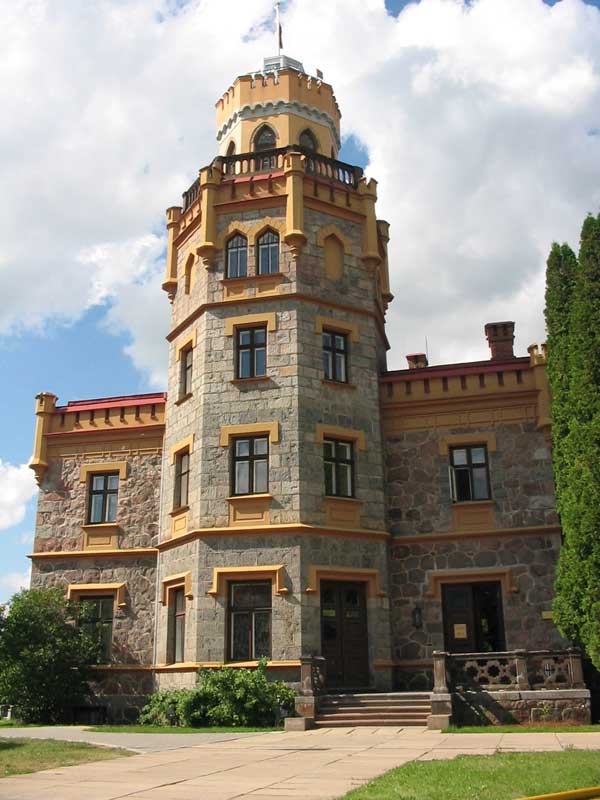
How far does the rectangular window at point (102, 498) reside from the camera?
2214 cm

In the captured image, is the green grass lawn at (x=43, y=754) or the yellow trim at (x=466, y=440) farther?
the yellow trim at (x=466, y=440)

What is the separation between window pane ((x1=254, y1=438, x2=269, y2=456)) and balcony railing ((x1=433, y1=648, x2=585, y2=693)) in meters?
6.21

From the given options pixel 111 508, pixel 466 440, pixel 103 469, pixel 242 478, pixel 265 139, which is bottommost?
pixel 111 508

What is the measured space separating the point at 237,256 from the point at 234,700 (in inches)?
425

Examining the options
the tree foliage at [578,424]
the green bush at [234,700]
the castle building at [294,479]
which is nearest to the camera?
the tree foliage at [578,424]

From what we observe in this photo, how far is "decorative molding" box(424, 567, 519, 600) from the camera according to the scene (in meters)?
19.3

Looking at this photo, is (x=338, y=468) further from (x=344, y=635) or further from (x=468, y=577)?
(x=468, y=577)

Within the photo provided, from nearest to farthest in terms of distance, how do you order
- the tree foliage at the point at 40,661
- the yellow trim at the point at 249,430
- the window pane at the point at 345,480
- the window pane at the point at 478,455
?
the tree foliage at the point at 40,661, the yellow trim at the point at 249,430, the window pane at the point at 345,480, the window pane at the point at 478,455

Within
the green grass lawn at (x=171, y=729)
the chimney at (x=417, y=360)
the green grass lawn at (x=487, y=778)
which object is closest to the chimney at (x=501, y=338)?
the chimney at (x=417, y=360)

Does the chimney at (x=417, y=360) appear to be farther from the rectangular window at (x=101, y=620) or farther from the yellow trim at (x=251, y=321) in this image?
the rectangular window at (x=101, y=620)

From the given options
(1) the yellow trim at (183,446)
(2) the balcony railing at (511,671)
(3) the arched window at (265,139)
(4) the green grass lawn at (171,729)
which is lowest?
(4) the green grass lawn at (171,729)

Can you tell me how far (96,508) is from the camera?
22297 mm

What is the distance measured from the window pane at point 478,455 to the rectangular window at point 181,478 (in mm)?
7154

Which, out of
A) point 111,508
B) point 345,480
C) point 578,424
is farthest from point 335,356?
point 111,508
